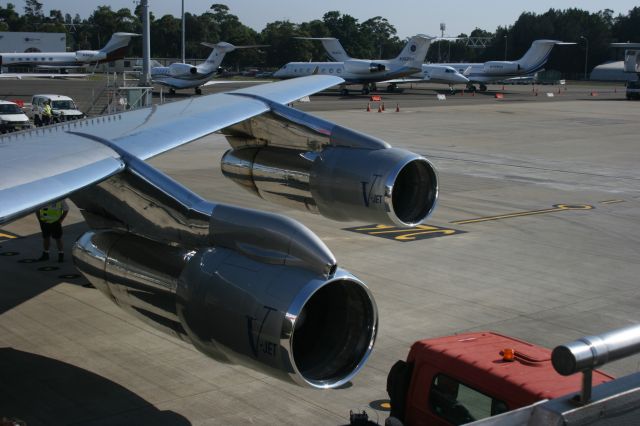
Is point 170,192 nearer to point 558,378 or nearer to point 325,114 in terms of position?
point 558,378

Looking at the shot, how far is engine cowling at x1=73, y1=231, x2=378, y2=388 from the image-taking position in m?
5.27

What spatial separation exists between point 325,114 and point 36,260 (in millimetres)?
40002

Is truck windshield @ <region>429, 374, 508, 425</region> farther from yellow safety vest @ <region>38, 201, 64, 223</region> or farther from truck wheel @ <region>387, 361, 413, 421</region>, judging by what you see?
yellow safety vest @ <region>38, 201, 64, 223</region>

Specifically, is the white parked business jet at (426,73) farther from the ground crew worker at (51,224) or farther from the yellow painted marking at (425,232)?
the ground crew worker at (51,224)

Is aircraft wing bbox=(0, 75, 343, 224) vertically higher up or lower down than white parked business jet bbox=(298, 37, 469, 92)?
lower down

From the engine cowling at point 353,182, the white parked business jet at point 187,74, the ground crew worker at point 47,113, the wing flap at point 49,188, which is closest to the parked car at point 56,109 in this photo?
the ground crew worker at point 47,113

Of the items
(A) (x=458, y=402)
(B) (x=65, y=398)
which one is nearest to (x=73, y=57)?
(B) (x=65, y=398)

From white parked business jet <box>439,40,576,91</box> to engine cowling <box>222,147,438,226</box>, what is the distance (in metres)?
79.8

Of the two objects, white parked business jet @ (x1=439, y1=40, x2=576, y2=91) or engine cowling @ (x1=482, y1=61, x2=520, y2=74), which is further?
engine cowling @ (x1=482, y1=61, x2=520, y2=74)

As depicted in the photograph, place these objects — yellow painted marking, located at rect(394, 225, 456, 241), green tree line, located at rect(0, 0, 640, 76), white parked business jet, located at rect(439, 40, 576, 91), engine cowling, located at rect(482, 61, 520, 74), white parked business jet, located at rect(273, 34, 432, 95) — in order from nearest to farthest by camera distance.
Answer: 1. yellow painted marking, located at rect(394, 225, 456, 241)
2. white parked business jet, located at rect(273, 34, 432, 95)
3. white parked business jet, located at rect(439, 40, 576, 91)
4. engine cowling, located at rect(482, 61, 520, 74)
5. green tree line, located at rect(0, 0, 640, 76)

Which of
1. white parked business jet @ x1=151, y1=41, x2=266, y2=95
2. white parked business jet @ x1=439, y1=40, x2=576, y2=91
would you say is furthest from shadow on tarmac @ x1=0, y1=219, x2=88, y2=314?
white parked business jet @ x1=439, y1=40, x2=576, y2=91

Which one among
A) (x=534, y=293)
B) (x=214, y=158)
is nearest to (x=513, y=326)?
(x=534, y=293)

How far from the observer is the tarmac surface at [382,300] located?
31.4 ft

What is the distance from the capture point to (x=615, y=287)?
14.9m
